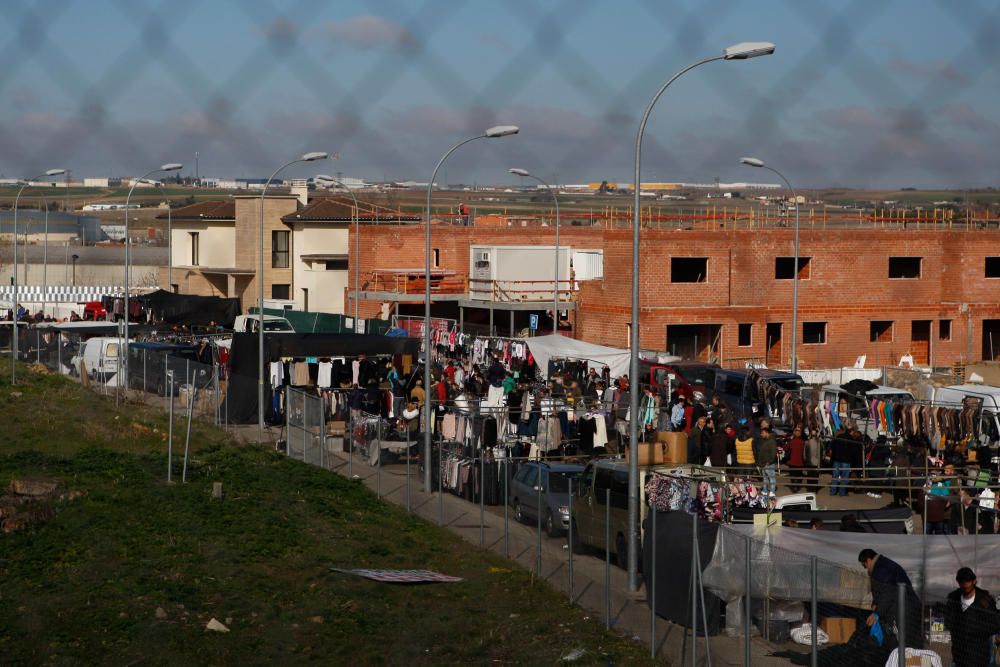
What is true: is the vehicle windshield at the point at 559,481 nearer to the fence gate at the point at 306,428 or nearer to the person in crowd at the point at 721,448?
the person in crowd at the point at 721,448

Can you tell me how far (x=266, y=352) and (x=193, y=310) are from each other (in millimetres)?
22196

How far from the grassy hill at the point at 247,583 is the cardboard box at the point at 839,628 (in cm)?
234

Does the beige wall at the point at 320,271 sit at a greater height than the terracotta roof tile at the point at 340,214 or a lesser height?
lesser

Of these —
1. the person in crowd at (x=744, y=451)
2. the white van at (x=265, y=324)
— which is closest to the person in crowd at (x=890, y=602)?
the person in crowd at (x=744, y=451)

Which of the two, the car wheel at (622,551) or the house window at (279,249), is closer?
the car wheel at (622,551)

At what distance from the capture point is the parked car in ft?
65.8

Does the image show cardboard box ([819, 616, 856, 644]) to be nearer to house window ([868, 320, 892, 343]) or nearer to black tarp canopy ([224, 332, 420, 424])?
black tarp canopy ([224, 332, 420, 424])

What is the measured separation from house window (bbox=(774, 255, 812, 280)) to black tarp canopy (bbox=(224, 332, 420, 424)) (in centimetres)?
2158

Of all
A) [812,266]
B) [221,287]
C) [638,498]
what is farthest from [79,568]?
[221,287]

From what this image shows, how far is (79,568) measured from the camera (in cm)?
1634

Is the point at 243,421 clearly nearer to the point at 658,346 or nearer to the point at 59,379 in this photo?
the point at 59,379

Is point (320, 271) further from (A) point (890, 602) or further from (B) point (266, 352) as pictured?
(A) point (890, 602)

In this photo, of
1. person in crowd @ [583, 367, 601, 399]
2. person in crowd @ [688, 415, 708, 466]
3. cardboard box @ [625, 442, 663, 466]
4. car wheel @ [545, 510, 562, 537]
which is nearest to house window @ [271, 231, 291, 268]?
person in crowd @ [583, 367, 601, 399]

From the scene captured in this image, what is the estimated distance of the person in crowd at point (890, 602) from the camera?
10633mm
